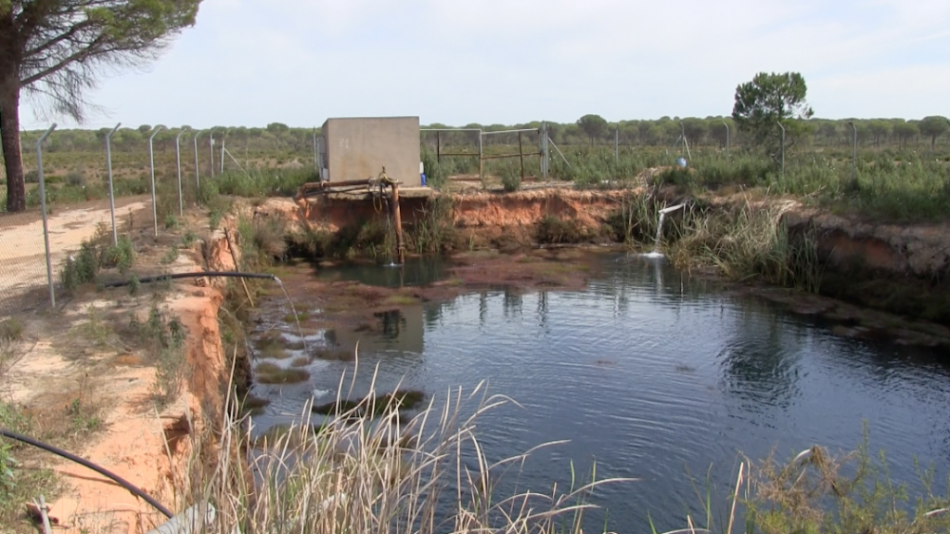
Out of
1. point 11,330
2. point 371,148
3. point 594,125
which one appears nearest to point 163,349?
point 11,330

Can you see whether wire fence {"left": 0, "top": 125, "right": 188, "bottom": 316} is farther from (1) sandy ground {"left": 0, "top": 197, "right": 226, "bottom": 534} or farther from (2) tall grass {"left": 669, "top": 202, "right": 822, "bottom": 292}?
(2) tall grass {"left": 669, "top": 202, "right": 822, "bottom": 292}

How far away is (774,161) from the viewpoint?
23391 mm

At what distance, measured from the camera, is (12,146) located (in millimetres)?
19750

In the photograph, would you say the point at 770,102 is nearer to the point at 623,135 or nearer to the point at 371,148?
the point at 371,148

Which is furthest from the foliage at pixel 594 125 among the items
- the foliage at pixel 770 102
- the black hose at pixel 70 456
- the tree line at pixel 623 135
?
the black hose at pixel 70 456

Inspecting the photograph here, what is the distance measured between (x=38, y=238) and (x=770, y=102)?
2112 cm

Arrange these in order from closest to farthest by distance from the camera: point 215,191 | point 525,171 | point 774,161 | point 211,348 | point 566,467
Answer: point 566,467, point 211,348, point 215,191, point 774,161, point 525,171

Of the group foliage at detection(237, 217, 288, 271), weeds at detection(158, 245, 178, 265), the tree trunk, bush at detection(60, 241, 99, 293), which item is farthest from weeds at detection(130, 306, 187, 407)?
the tree trunk

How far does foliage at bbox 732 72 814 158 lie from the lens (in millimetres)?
26422

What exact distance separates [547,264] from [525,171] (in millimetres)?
8883

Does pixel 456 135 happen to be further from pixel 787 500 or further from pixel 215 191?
pixel 787 500

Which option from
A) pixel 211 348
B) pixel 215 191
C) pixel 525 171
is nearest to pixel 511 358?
pixel 211 348

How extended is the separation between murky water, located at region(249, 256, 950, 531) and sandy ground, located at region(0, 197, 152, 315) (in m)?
3.40

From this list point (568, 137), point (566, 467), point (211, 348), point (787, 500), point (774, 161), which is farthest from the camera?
point (568, 137)
